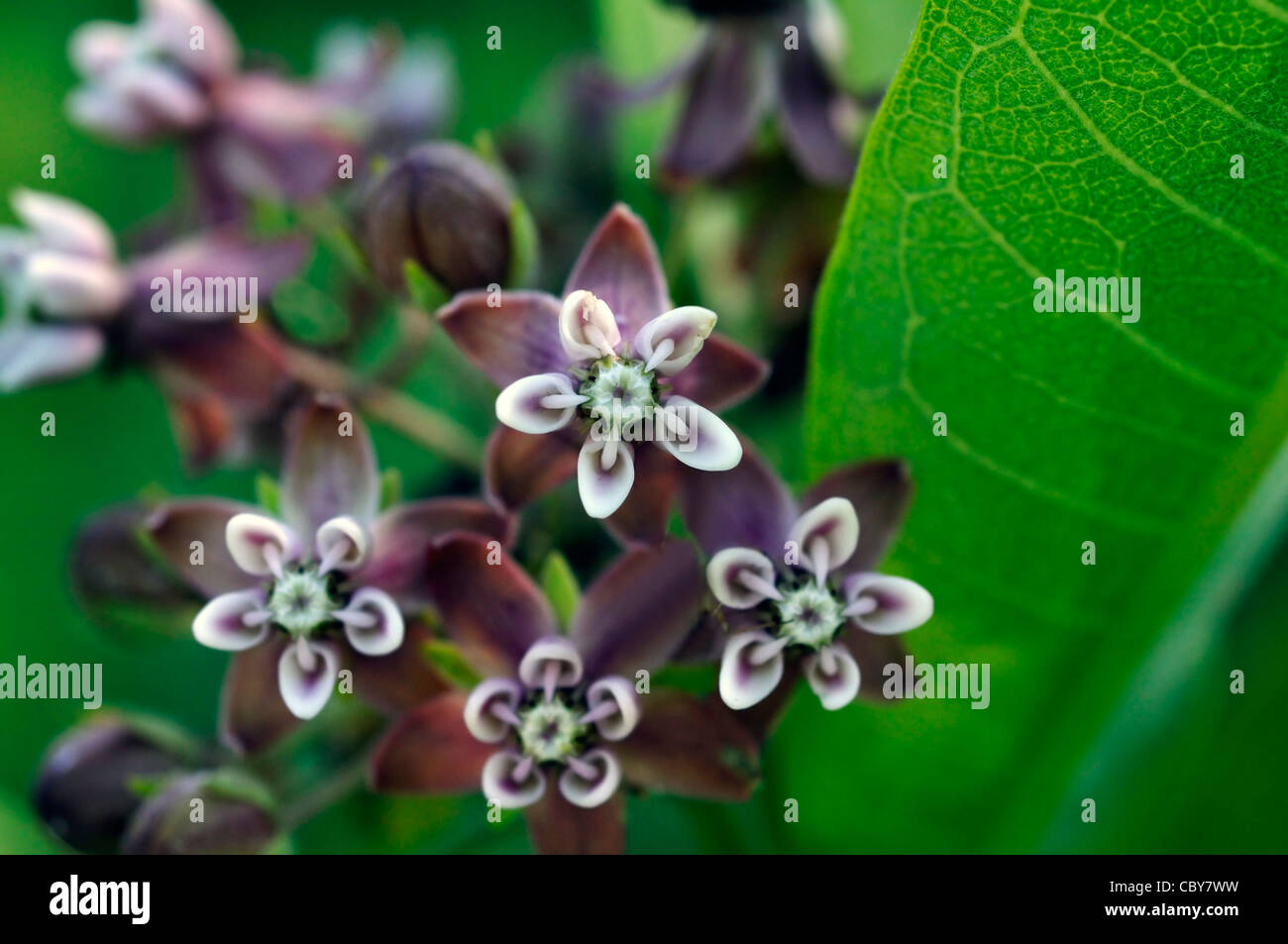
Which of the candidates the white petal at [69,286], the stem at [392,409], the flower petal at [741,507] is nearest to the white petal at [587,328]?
the flower petal at [741,507]

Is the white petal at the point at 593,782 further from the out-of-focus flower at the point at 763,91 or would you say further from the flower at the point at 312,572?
the out-of-focus flower at the point at 763,91

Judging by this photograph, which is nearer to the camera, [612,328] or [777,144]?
[612,328]

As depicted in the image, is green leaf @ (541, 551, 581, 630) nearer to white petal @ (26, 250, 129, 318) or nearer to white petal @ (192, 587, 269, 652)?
white petal @ (192, 587, 269, 652)

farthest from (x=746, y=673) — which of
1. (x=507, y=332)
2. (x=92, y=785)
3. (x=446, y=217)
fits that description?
(x=92, y=785)

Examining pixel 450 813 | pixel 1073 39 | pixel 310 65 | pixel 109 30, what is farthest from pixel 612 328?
pixel 310 65

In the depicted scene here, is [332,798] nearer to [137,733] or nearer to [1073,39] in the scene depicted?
[137,733]

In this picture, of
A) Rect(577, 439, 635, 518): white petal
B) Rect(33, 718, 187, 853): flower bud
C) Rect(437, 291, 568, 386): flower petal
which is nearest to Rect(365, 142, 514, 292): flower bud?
Rect(437, 291, 568, 386): flower petal
